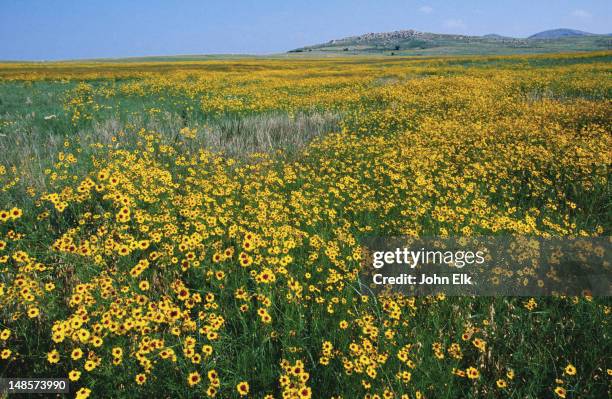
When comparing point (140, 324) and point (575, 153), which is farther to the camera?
point (575, 153)

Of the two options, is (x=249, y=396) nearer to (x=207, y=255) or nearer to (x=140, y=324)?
(x=140, y=324)

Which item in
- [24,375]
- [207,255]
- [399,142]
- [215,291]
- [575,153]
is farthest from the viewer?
[399,142]

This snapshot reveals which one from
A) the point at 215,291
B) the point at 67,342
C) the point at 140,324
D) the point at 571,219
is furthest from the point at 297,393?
the point at 571,219

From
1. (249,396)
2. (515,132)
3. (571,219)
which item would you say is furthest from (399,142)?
(249,396)

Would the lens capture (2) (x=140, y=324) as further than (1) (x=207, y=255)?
No

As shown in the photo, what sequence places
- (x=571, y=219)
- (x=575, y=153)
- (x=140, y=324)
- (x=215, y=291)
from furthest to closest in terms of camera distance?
(x=575, y=153) → (x=571, y=219) → (x=215, y=291) → (x=140, y=324)

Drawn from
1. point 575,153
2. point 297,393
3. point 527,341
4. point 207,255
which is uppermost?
point 575,153

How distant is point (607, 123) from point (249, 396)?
38.5ft

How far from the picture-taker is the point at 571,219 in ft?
17.1

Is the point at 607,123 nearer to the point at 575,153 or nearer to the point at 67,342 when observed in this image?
the point at 575,153

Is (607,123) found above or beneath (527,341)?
above

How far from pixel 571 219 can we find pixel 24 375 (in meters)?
6.68

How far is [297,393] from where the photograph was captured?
90.5 inches

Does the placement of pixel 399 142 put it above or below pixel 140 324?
above
